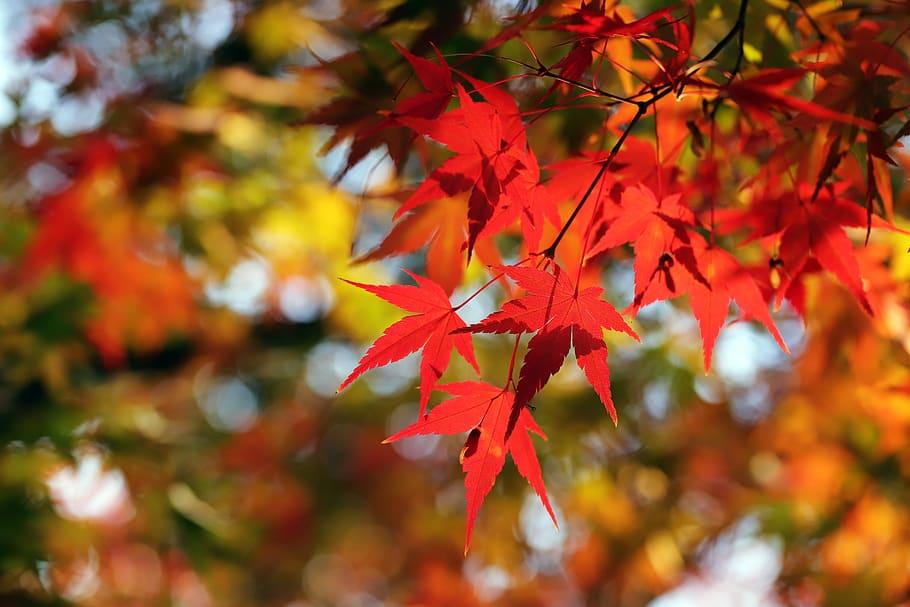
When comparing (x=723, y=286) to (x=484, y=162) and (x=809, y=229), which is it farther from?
(x=484, y=162)

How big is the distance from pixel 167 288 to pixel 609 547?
1.55 meters

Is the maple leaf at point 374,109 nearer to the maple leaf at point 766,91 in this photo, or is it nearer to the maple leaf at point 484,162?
the maple leaf at point 484,162

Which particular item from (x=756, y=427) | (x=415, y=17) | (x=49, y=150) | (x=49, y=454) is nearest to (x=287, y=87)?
(x=49, y=150)

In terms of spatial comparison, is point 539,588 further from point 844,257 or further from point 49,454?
point 844,257

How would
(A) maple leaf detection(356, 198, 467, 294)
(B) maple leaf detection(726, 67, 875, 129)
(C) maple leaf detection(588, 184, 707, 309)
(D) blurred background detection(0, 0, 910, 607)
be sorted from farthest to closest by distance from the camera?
(D) blurred background detection(0, 0, 910, 607), (A) maple leaf detection(356, 198, 467, 294), (C) maple leaf detection(588, 184, 707, 309), (B) maple leaf detection(726, 67, 875, 129)

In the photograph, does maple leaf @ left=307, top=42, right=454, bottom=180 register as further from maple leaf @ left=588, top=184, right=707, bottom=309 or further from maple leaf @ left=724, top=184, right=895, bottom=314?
maple leaf @ left=724, top=184, right=895, bottom=314

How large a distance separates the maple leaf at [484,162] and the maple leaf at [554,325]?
0.05 metres

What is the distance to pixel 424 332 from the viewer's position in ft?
2.06

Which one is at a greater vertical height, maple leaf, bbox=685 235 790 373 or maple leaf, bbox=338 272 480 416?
maple leaf, bbox=685 235 790 373

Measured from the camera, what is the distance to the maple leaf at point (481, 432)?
1.92ft

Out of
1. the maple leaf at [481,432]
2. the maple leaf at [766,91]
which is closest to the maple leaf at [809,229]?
the maple leaf at [766,91]

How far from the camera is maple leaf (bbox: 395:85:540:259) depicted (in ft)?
1.93

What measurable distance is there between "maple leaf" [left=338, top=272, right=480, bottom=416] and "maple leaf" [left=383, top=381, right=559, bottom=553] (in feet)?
0.11

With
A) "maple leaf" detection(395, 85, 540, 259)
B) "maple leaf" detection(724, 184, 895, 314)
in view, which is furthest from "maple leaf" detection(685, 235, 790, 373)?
"maple leaf" detection(395, 85, 540, 259)
